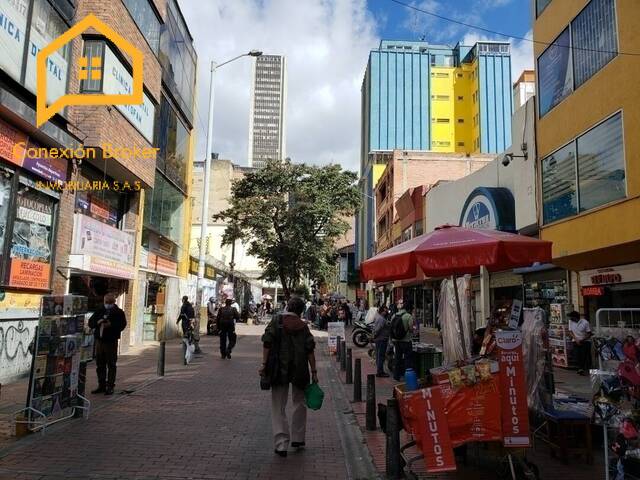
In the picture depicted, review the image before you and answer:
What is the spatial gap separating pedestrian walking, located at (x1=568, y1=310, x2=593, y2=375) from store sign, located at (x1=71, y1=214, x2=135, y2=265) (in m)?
12.2

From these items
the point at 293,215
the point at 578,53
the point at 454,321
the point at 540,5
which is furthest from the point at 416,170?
the point at 454,321

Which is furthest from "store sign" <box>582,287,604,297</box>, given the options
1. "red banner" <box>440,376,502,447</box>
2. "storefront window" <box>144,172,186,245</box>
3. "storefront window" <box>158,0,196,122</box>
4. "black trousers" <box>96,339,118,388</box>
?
"storefront window" <box>158,0,196,122</box>

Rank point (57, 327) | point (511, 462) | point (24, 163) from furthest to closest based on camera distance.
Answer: point (24, 163) → point (57, 327) → point (511, 462)

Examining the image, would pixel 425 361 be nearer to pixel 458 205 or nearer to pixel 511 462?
pixel 511 462

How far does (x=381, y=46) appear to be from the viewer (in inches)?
2950

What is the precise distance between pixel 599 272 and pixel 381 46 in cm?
6684

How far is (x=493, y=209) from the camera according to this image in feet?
64.7

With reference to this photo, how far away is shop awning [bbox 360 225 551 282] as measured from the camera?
645 centimetres

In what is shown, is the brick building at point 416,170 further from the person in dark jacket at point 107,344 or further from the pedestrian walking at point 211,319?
the person in dark jacket at point 107,344

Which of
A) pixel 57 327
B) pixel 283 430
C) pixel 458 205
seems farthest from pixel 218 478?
pixel 458 205

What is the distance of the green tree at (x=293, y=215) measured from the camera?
31.1 m

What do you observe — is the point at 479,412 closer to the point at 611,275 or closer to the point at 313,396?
the point at 313,396

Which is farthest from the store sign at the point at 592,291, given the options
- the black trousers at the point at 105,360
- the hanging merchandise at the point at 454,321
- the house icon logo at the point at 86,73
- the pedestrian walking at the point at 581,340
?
the house icon logo at the point at 86,73

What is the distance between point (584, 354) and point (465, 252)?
9.10 meters
